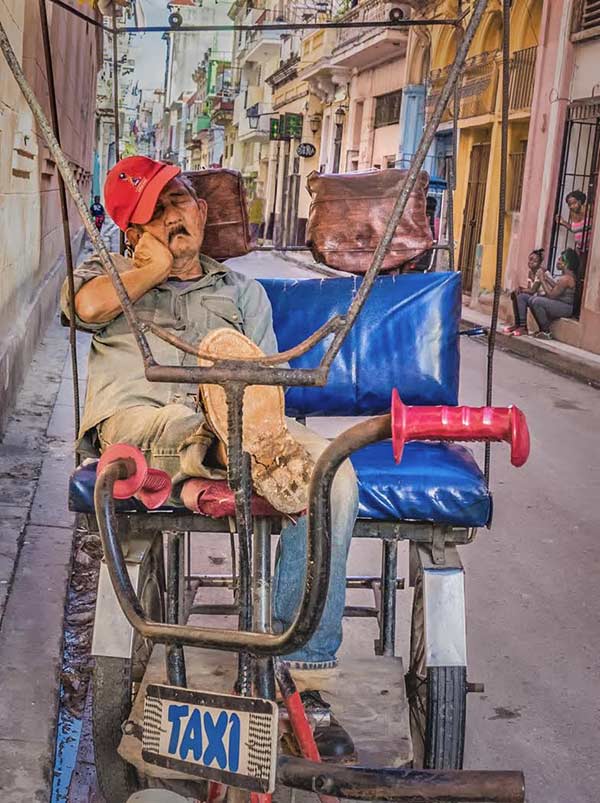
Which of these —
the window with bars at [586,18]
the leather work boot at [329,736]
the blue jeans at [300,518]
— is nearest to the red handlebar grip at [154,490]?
the blue jeans at [300,518]

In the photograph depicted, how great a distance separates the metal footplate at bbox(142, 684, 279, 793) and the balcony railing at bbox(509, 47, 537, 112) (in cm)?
1720

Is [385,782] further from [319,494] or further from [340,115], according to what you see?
[340,115]

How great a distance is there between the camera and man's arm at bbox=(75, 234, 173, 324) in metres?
3.23

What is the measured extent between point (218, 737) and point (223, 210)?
2145 millimetres

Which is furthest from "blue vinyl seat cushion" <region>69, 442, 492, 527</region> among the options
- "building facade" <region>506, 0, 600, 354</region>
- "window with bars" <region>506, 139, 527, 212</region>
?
"window with bars" <region>506, 139, 527, 212</region>

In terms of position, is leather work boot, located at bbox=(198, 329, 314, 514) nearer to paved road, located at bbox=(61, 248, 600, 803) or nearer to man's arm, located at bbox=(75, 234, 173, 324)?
man's arm, located at bbox=(75, 234, 173, 324)

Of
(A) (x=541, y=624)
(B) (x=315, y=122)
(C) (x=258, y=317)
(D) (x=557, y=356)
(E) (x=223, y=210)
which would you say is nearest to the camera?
(C) (x=258, y=317)

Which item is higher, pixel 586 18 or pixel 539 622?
pixel 586 18

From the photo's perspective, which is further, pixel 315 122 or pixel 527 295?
pixel 315 122

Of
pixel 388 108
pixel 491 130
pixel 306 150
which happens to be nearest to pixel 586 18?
pixel 491 130

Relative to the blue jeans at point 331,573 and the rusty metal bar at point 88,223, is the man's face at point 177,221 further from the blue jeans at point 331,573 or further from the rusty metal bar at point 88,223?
the rusty metal bar at point 88,223

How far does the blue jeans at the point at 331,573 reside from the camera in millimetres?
2781

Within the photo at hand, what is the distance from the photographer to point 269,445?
7.79ft

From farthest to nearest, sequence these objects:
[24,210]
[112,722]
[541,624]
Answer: [24,210]
[541,624]
[112,722]
